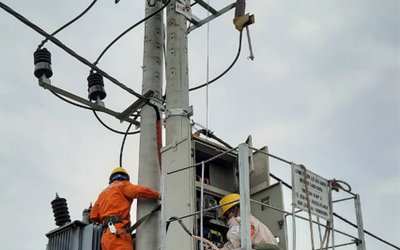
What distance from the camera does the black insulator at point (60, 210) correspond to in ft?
31.3

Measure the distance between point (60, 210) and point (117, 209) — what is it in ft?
3.67

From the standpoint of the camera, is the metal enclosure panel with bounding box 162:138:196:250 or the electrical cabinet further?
the electrical cabinet

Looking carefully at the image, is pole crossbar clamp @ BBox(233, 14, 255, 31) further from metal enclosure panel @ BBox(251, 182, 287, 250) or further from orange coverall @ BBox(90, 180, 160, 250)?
orange coverall @ BBox(90, 180, 160, 250)

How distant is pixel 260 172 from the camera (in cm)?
941

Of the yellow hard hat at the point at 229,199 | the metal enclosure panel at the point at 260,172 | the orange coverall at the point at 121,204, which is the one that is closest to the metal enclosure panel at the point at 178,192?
the yellow hard hat at the point at 229,199

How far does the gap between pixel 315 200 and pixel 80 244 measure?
3.56 metres

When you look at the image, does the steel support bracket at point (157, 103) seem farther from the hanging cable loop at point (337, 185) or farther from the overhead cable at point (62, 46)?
the hanging cable loop at point (337, 185)

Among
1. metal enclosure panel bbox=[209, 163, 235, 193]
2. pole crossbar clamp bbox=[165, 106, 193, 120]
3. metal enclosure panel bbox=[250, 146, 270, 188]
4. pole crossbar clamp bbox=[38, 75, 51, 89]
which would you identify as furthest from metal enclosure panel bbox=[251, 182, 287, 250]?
pole crossbar clamp bbox=[38, 75, 51, 89]

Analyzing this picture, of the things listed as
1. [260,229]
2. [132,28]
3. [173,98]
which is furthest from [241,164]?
[132,28]

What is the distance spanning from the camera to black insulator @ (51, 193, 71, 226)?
955 centimetres

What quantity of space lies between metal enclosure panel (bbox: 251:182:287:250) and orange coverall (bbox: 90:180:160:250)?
1.53 m

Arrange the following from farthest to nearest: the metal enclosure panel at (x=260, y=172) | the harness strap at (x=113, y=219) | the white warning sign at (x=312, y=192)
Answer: the metal enclosure panel at (x=260, y=172), the harness strap at (x=113, y=219), the white warning sign at (x=312, y=192)

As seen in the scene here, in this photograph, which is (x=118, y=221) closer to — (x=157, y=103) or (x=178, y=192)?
(x=178, y=192)

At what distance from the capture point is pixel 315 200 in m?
7.98
